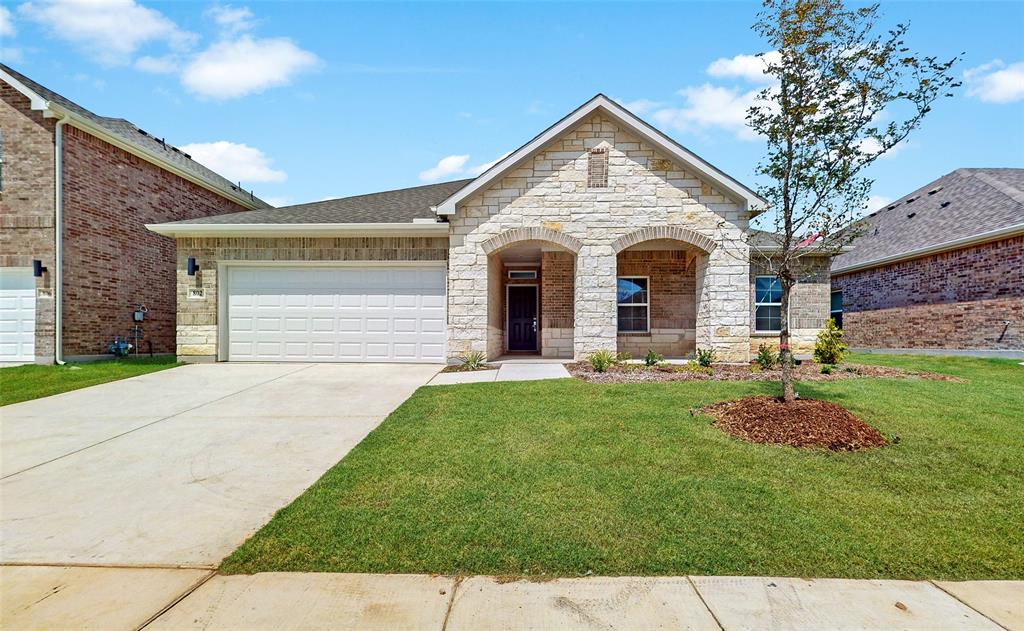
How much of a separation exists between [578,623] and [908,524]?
277 cm

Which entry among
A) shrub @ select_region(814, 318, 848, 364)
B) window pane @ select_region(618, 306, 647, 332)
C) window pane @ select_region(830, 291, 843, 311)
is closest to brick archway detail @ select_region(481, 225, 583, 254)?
window pane @ select_region(618, 306, 647, 332)

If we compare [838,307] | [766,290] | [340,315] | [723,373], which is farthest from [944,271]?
[340,315]

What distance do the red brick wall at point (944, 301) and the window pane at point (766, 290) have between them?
534cm

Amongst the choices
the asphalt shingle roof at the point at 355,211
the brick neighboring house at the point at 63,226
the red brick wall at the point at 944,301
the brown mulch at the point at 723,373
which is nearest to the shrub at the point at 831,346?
the brown mulch at the point at 723,373

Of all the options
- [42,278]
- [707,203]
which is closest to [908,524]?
[707,203]

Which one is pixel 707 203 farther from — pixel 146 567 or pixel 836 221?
pixel 146 567

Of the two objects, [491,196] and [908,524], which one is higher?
[491,196]

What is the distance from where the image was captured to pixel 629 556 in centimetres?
304

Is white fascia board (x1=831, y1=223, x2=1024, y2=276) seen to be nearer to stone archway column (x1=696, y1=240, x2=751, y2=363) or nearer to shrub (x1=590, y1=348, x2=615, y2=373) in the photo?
stone archway column (x1=696, y1=240, x2=751, y2=363)

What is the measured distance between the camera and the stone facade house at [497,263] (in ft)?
37.1

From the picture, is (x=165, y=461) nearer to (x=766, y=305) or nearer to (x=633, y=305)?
(x=633, y=305)

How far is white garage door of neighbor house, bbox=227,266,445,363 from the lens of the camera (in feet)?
39.6

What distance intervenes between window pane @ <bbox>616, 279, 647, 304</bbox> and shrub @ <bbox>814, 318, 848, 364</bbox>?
459 centimetres

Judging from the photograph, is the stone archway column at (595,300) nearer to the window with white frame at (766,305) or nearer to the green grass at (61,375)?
the window with white frame at (766,305)
